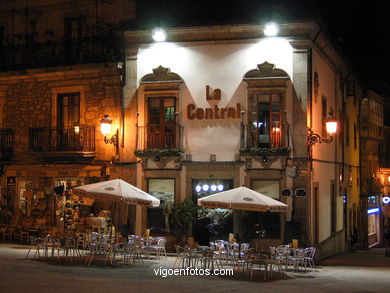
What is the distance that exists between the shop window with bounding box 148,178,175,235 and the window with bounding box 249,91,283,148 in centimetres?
333

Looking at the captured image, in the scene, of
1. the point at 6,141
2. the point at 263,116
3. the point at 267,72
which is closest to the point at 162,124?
the point at 263,116

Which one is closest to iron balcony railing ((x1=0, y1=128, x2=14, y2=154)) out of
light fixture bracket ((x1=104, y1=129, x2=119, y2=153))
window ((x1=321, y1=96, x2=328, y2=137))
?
light fixture bracket ((x1=104, y1=129, x2=119, y2=153))

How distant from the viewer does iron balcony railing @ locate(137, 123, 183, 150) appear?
21.1 m

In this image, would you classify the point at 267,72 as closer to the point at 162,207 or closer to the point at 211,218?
the point at 211,218

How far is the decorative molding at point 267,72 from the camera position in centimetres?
2030

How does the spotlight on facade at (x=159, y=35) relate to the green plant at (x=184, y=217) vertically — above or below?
above

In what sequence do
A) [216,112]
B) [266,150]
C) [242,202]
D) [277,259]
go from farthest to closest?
[216,112]
[266,150]
[277,259]
[242,202]

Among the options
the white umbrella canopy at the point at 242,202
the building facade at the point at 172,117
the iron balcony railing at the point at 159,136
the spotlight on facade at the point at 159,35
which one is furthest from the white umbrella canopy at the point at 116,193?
the spotlight on facade at the point at 159,35

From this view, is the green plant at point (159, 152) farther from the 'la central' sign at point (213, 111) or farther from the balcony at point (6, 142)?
the balcony at point (6, 142)

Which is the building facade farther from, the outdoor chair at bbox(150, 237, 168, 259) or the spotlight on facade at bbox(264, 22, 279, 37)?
the outdoor chair at bbox(150, 237, 168, 259)

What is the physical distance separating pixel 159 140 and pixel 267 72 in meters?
4.40

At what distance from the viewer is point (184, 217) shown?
66.9 ft

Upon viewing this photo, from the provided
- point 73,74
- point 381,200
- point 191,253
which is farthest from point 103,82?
point 381,200

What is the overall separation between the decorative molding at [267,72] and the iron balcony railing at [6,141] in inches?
405
